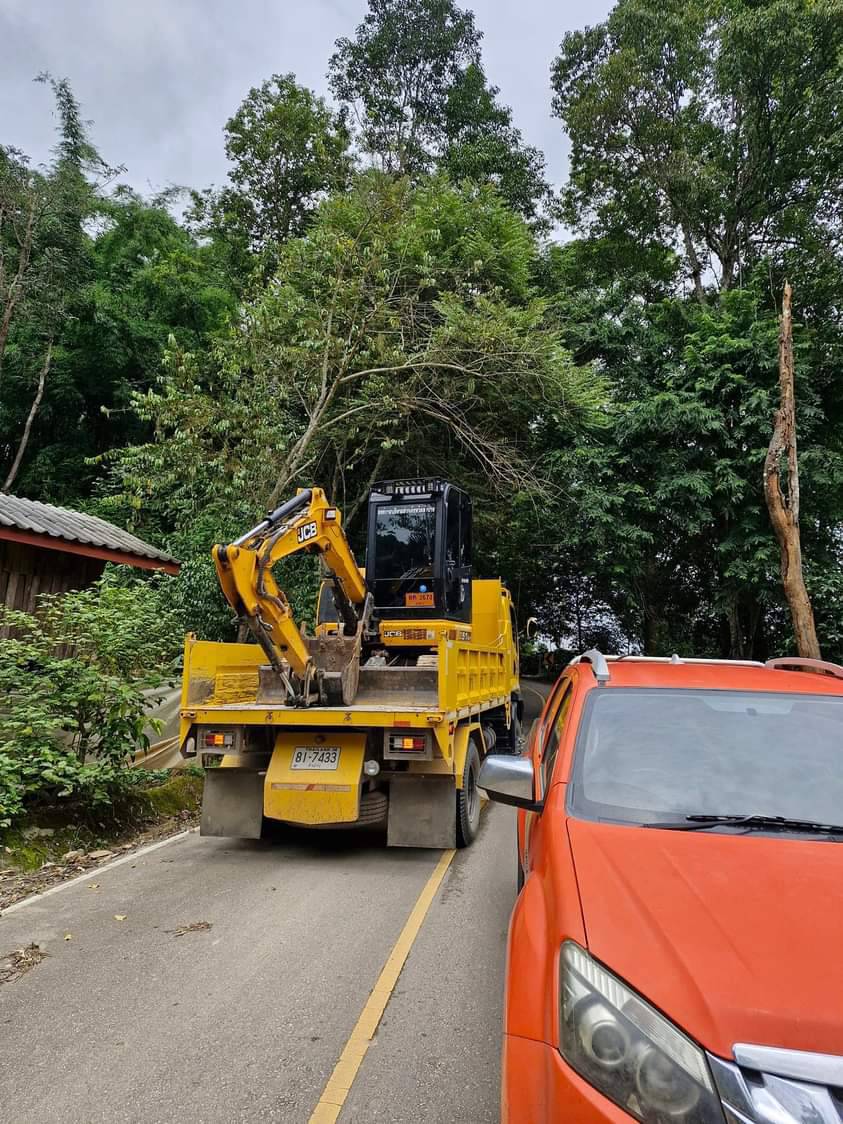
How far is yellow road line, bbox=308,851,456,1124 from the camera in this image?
8.77ft

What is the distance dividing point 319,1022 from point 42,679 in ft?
14.7

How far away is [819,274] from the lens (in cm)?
1830

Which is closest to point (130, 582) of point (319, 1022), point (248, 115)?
point (319, 1022)

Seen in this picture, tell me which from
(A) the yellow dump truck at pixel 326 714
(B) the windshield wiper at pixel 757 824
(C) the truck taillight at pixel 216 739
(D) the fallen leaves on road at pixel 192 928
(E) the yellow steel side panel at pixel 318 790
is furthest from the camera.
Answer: (C) the truck taillight at pixel 216 739

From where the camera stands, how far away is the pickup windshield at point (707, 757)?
247cm

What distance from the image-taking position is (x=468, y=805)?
657cm

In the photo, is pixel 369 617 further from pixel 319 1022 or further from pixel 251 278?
pixel 251 278

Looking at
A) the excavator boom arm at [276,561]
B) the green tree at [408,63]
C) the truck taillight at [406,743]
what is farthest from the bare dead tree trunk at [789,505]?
the green tree at [408,63]

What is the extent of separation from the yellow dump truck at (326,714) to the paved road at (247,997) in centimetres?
60

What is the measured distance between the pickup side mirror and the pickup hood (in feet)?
1.62

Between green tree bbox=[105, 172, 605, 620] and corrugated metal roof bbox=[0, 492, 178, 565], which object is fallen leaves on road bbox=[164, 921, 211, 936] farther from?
green tree bbox=[105, 172, 605, 620]

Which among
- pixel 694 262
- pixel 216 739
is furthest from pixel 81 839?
pixel 694 262

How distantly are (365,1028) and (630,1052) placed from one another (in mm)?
2142

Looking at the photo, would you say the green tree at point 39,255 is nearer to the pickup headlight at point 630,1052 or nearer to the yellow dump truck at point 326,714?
the yellow dump truck at point 326,714
